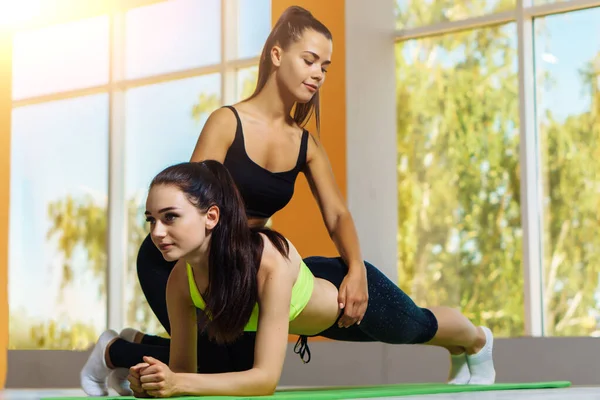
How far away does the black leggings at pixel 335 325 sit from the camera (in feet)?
8.19

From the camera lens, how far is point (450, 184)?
4.74 metres

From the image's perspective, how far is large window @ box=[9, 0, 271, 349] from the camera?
591 centimetres

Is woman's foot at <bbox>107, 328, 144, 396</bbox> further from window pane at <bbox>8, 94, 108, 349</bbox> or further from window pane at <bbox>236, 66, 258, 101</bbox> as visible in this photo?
window pane at <bbox>8, 94, 108, 349</bbox>

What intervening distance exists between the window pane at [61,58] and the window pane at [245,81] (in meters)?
1.15

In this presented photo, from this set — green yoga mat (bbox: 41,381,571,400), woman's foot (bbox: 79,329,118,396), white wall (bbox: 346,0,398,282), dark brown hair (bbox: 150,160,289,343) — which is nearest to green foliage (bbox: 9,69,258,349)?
white wall (bbox: 346,0,398,282)

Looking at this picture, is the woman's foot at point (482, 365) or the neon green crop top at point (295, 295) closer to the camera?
the neon green crop top at point (295, 295)

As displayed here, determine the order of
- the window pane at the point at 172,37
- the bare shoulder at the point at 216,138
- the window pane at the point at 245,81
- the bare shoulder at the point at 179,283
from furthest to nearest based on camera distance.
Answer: the window pane at the point at 172,37 < the window pane at the point at 245,81 < the bare shoulder at the point at 216,138 < the bare shoulder at the point at 179,283

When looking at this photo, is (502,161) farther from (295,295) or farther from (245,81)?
(295,295)

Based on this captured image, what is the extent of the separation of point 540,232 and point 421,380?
0.89 meters

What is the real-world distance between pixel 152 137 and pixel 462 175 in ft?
Result: 7.54

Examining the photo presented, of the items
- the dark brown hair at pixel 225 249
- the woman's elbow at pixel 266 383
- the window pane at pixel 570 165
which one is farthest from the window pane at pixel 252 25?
the woman's elbow at pixel 266 383

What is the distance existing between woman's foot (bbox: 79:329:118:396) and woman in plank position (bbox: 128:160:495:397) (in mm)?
600

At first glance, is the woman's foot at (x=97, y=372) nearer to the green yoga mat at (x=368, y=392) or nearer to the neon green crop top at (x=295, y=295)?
the green yoga mat at (x=368, y=392)

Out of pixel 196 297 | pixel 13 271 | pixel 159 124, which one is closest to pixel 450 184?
pixel 159 124
